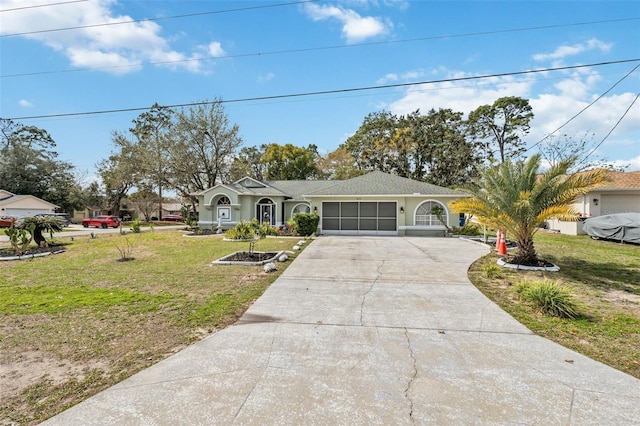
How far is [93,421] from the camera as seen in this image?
101 inches

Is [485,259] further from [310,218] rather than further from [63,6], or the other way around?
[63,6]

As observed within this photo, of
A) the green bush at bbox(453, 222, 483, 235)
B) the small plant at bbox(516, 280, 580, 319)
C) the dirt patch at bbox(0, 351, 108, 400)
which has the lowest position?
the dirt patch at bbox(0, 351, 108, 400)

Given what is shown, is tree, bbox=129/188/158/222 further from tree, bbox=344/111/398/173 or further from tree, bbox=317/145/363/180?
tree, bbox=344/111/398/173

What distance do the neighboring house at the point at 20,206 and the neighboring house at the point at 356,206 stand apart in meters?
24.7

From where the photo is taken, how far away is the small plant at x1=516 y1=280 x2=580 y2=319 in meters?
5.27

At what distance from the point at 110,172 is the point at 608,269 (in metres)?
47.4

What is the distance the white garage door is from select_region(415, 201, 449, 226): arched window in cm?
146

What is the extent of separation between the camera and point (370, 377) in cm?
326

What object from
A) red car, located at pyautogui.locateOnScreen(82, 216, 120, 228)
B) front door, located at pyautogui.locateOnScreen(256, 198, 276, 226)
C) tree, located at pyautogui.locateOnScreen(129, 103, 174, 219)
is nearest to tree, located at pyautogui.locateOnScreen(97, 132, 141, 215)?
tree, located at pyautogui.locateOnScreen(129, 103, 174, 219)

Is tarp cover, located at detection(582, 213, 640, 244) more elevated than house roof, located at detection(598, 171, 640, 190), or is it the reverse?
house roof, located at detection(598, 171, 640, 190)

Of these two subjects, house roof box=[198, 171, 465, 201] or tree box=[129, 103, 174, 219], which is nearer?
house roof box=[198, 171, 465, 201]

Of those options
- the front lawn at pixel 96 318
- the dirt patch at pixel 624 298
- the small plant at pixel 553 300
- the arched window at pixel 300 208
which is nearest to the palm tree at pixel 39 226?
the front lawn at pixel 96 318

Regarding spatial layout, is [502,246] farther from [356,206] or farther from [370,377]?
[370,377]

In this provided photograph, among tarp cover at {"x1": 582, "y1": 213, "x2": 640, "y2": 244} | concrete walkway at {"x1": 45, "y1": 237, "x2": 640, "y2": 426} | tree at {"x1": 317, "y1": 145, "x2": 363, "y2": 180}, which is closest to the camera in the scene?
concrete walkway at {"x1": 45, "y1": 237, "x2": 640, "y2": 426}
